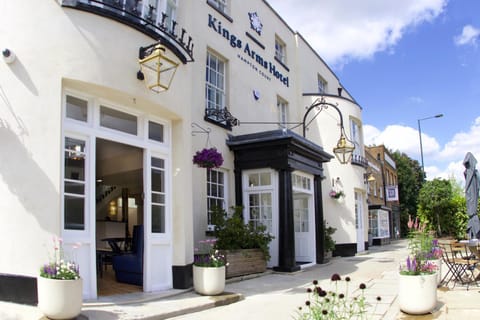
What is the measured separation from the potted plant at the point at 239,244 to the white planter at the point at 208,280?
1730 mm

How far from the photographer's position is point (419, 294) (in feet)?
21.0

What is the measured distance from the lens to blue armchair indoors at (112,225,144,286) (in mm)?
8015

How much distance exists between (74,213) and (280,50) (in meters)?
11.7

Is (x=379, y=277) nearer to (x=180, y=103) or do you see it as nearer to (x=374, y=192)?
(x=180, y=103)

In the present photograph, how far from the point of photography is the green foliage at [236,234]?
32.0ft

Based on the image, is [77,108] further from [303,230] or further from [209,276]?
[303,230]

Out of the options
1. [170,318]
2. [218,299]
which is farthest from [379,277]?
[170,318]

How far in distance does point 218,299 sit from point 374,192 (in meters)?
23.5

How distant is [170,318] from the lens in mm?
6180

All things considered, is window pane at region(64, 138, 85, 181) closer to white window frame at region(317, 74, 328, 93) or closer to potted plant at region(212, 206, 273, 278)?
potted plant at region(212, 206, 273, 278)

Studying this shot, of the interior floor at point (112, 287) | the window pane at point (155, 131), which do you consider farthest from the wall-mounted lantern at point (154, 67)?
the interior floor at point (112, 287)

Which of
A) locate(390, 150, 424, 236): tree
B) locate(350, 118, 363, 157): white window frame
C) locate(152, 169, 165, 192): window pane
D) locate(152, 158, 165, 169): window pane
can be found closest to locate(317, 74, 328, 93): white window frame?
locate(350, 118, 363, 157): white window frame

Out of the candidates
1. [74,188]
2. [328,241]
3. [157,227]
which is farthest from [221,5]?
[328,241]

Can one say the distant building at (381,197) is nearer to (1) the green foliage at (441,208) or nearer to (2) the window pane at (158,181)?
(1) the green foliage at (441,208)
